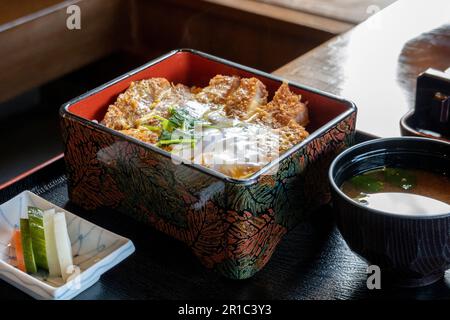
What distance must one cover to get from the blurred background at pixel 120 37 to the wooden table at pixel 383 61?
18 centimetres

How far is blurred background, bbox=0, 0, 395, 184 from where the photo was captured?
8.41 feet

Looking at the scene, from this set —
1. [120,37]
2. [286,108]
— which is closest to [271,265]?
[286,108]

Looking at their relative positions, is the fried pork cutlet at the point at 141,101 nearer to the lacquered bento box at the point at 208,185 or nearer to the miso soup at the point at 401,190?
the lacquered bento box at the point at 208,185

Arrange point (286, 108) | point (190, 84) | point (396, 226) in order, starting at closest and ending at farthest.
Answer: point (396, 226), point (286, 108), point (190, 84)

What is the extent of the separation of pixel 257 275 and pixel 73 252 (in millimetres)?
346

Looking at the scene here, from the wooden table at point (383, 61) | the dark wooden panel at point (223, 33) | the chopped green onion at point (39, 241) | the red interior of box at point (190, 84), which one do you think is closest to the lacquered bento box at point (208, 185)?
the red interior of box at point (190, 84)

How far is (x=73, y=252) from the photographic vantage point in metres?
1.31

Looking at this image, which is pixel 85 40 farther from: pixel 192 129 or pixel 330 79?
pixel 192 129

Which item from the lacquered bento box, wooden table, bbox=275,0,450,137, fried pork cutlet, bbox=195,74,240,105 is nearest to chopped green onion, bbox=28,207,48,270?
the lacquered bento box

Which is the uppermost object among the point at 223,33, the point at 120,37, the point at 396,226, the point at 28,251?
the point at 396,226

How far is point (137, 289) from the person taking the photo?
1.23m

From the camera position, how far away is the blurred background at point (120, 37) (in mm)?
2564

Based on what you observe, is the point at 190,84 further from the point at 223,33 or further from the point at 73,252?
the point at 223,33

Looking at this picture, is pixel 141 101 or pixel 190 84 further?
pixel 190 84
